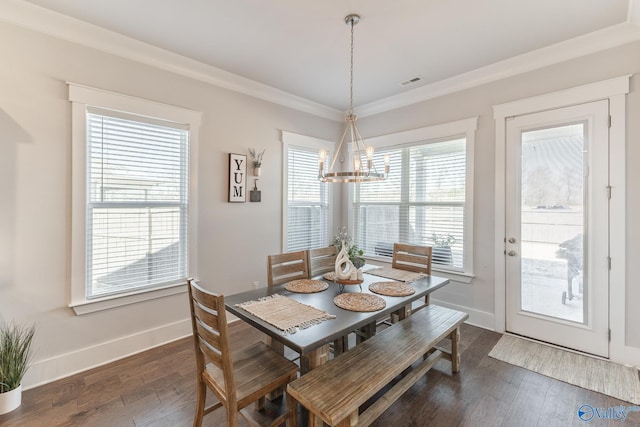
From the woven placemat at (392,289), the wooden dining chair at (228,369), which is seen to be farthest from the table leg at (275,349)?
the woven placemat at (392,289)

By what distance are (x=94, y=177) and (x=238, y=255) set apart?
1.62m

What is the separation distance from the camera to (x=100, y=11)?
2.21 m

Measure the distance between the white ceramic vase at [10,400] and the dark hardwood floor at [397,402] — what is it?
0.04m

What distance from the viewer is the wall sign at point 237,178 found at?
3.34 meters

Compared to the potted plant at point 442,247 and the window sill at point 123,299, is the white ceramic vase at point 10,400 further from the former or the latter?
the potted plant at point 442,247

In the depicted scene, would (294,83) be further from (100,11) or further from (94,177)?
(94,177)

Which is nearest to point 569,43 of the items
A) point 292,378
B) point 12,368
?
point 292,378

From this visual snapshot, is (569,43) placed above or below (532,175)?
above

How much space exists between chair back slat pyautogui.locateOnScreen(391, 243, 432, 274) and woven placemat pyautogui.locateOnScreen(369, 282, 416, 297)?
0.56 m

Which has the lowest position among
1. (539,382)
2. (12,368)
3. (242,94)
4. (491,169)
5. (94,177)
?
(539,382)

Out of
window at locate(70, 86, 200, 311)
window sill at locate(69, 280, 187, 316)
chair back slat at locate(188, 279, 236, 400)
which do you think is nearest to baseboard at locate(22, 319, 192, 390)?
window sill at locate(69, 280, 187, 316)

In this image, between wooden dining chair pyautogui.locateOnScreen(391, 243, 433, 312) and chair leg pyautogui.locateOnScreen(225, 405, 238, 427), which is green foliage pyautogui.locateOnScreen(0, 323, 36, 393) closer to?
chair leg pyautogui.locateOnScreen(225, 405, 238, 427)

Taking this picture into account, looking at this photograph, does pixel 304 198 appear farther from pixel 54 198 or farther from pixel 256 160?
pixel 54 198

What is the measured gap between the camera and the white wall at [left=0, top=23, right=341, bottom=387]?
216 centimetres
